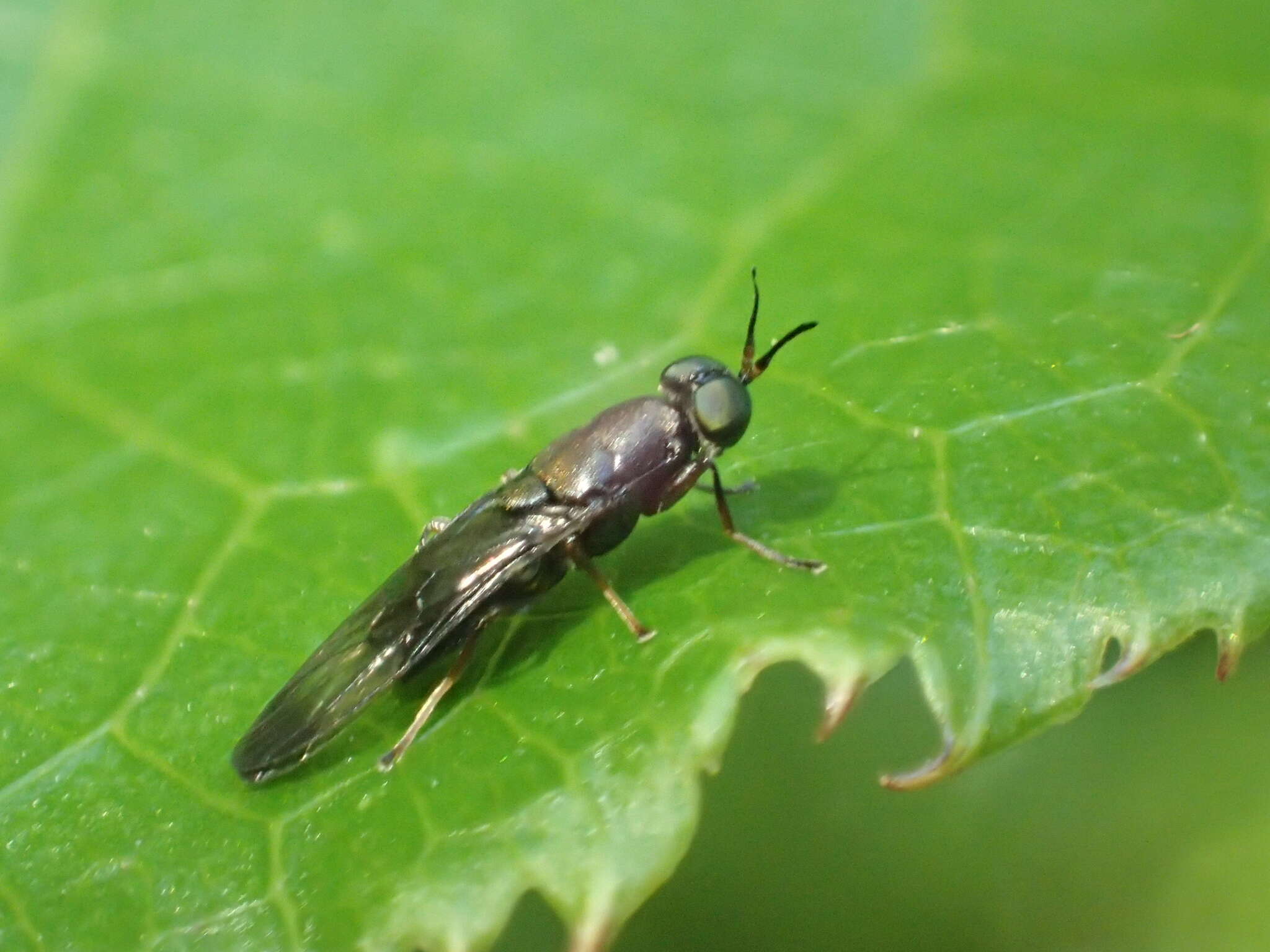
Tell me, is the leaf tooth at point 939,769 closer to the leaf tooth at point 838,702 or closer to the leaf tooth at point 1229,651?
the leaf tooth at point 838,702

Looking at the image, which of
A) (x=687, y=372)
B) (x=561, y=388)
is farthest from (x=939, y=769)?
(x=561, y=388)

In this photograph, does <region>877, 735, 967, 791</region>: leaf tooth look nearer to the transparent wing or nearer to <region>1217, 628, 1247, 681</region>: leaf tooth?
<region>1217, 628, 1247, 681</region>: leaf tooth

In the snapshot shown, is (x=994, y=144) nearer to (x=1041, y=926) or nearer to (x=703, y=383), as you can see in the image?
(x=703, y=383)

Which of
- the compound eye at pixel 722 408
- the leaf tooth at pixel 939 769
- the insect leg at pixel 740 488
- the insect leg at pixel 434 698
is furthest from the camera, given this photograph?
the insect leg at pixel 740 488

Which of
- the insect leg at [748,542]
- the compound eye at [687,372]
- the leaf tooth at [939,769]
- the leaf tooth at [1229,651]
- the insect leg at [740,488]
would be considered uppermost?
the compound eye at [687,372]

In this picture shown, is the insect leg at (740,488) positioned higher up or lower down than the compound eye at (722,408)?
lower down

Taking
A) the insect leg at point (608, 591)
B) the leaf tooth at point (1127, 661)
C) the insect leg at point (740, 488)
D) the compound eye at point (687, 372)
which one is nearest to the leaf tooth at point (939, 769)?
the leaf tooth at point (1127, 661)

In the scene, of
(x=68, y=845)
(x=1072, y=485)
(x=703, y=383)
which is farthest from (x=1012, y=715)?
(x=68, y=845)
